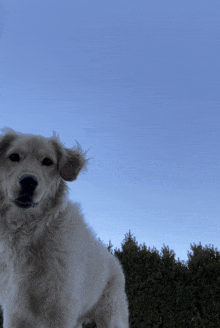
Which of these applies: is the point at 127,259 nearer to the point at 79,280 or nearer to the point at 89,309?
the point at 89,309

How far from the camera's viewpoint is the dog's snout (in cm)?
413

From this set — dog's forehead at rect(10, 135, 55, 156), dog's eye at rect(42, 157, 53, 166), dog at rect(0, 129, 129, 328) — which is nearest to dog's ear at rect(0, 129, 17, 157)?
dog at rect(0, 129, 129, 328)

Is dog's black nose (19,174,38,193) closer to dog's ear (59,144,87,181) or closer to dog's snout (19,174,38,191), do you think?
dog's snout (19,174,38,191)

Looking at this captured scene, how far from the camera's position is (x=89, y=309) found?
16.3ft

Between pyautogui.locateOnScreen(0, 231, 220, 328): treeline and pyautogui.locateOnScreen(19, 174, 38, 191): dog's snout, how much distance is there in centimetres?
619

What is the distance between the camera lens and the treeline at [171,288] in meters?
9.51

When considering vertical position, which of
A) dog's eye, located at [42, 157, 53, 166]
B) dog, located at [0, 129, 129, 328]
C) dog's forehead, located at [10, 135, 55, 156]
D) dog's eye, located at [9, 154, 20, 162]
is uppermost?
dog's forehead, located at [10, 135, 55, 156]

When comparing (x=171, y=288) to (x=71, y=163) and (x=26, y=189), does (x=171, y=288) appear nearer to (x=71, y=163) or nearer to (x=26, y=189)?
(x=71, y=163)

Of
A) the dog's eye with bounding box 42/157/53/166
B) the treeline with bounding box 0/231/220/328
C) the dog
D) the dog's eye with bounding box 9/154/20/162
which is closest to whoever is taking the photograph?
the dog

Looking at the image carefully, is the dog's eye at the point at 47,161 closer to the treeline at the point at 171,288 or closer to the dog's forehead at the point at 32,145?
the dog's forehead at the point at 32,145

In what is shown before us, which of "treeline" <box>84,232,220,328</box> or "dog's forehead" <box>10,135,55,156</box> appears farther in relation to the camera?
"treeline" <box>84,232,220,328</box>

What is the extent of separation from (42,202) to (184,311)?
7094 millimetres

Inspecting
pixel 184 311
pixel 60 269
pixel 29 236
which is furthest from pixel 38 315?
pixel 184 311

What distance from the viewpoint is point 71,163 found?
195 inches
